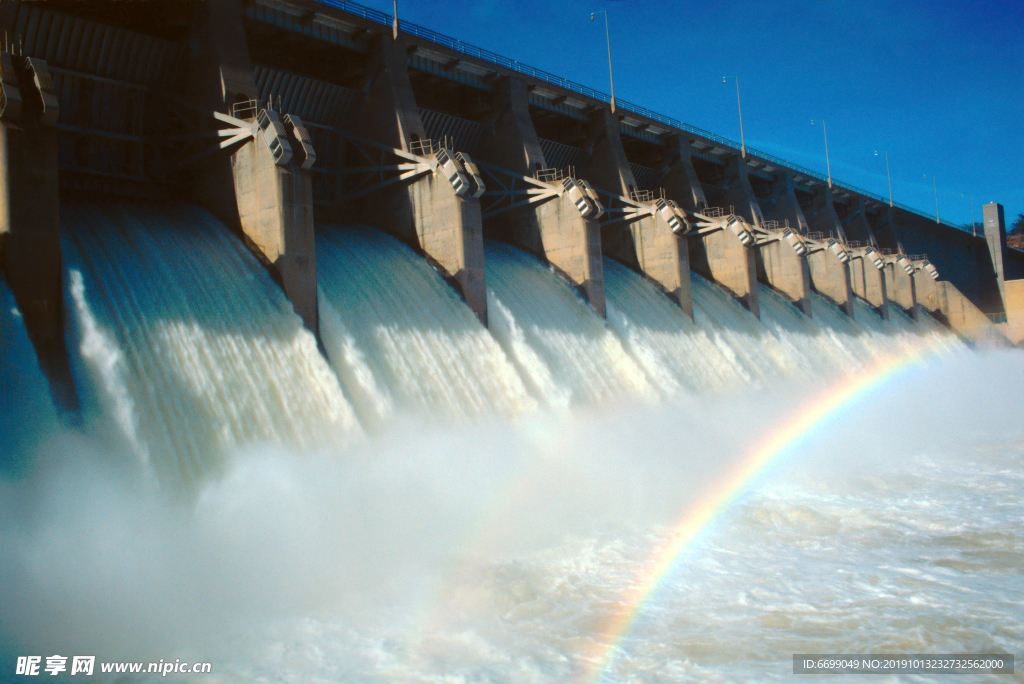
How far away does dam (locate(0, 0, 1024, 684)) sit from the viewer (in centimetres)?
715

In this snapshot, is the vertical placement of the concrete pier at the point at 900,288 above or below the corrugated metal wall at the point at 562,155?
below

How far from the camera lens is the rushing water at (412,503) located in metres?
6.82

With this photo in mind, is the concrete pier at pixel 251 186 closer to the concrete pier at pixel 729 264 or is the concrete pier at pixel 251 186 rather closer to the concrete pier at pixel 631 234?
the concrete pier at pixel 631 234

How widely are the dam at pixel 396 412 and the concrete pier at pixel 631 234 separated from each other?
0.44ft

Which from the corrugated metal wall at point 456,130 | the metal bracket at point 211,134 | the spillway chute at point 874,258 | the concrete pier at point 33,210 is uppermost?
the corrugated metal wall at point 456,130

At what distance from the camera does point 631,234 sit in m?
25.2

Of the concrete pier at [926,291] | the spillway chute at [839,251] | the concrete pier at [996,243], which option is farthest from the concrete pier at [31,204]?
the concrete pier at [996,243]

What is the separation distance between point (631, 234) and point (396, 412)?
1499cm

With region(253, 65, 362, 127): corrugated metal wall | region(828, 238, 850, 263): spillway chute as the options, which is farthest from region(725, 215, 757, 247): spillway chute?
region(253, 65, 362, 127): corrugated metal wall

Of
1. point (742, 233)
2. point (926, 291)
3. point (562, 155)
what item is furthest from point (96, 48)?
point (926, 291)

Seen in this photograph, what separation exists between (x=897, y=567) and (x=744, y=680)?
3.61 m

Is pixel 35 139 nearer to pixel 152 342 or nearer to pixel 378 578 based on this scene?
pixel 152 342

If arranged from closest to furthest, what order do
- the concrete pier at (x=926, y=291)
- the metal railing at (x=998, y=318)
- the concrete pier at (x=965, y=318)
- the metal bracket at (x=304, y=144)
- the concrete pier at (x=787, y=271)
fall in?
1. the metal bracket at (x=304, y=144)
2. the concrete pier at (x=787, y=271)
3. the concrete pier at (x=965, y=318)
4. the concrete pier at (x=926, y=291)
5. the metal railing at (x=998, y=318)

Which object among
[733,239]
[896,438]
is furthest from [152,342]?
[733,239]
